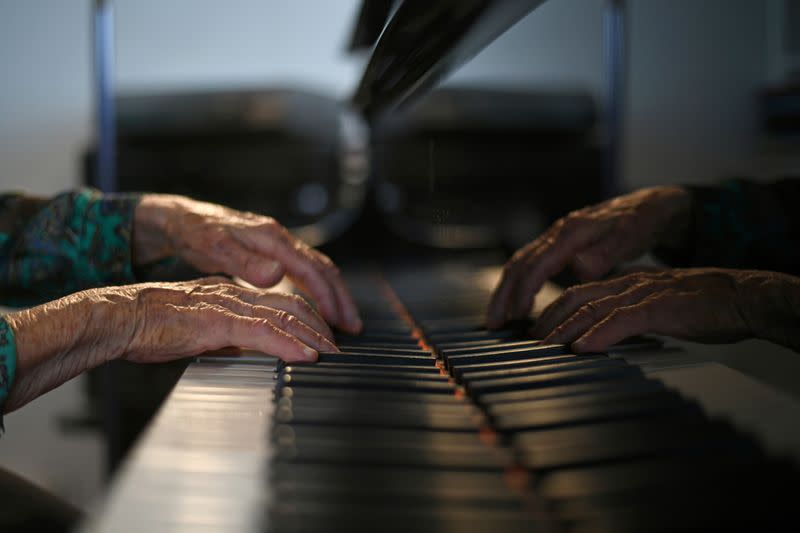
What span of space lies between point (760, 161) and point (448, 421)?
2875mm

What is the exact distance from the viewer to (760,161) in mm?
2918

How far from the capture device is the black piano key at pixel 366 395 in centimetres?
57

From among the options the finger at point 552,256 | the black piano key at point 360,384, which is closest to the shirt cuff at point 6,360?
the black piano key at point 360,384

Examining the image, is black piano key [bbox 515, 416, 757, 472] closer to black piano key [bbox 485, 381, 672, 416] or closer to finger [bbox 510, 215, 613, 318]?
black piano key [bbox 485, 381, 672, 416]

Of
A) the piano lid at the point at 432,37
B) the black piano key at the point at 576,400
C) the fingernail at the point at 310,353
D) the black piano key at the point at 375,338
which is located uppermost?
the piano lid at the point at 432,37

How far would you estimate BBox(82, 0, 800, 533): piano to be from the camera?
0.37 m

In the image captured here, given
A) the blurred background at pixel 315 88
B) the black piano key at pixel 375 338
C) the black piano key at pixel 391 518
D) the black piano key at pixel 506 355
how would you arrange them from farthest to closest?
the blurred background at pixel 315 88 < the black piano key at pixel 375 338 < the black piano key at pixel 506 355 < the black piano key at pixel 391 518

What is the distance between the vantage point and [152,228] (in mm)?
1143

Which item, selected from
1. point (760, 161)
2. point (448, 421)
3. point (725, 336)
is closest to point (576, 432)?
point (448, 421)

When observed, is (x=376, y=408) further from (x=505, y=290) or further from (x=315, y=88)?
(x=315, y=88)

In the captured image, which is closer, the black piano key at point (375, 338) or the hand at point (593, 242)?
the black piano key at point (375, 338)

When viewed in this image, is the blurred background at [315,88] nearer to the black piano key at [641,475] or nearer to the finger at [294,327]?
the finger at [294,327]

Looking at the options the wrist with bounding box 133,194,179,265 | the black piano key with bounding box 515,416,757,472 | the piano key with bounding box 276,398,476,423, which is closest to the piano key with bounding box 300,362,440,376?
the piano key with bounding box 276,398,476,423

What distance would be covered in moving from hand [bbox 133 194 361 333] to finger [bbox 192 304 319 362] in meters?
0.19
